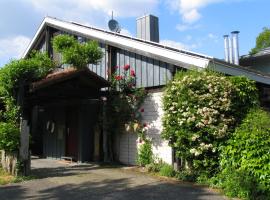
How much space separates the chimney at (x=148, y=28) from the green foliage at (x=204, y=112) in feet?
21.6

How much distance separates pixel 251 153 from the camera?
7637 mm

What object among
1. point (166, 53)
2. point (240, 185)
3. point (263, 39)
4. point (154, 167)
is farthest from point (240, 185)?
point (263, 39)

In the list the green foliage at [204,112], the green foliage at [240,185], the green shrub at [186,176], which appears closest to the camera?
the green foliage at [240,185]

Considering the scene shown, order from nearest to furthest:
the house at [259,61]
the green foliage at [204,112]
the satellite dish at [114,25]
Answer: the green foliage at [204,112] < the house at [259,61] < the satellite dish at [114,25]

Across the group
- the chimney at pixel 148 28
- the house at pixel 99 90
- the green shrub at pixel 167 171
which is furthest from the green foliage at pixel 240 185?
the chimney at pixel 148 28

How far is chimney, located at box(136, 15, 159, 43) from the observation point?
16.0 meters

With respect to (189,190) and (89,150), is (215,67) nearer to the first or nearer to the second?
(189,190)

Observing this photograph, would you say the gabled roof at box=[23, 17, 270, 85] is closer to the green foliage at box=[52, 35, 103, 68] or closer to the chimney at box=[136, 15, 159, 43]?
the green foliage at box=[52, 35, 103, 68]

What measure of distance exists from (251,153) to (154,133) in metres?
4.30

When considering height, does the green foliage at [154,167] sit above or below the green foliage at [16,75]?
below

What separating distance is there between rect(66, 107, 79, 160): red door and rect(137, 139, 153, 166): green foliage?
3.09m

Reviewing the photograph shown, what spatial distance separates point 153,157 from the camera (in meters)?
11.4

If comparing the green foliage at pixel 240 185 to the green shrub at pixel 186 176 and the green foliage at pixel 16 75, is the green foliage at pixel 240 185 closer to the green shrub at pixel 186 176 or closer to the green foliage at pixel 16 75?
the green shrub at pixel 186 176

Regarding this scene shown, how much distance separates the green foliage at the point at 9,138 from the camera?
10.4m
